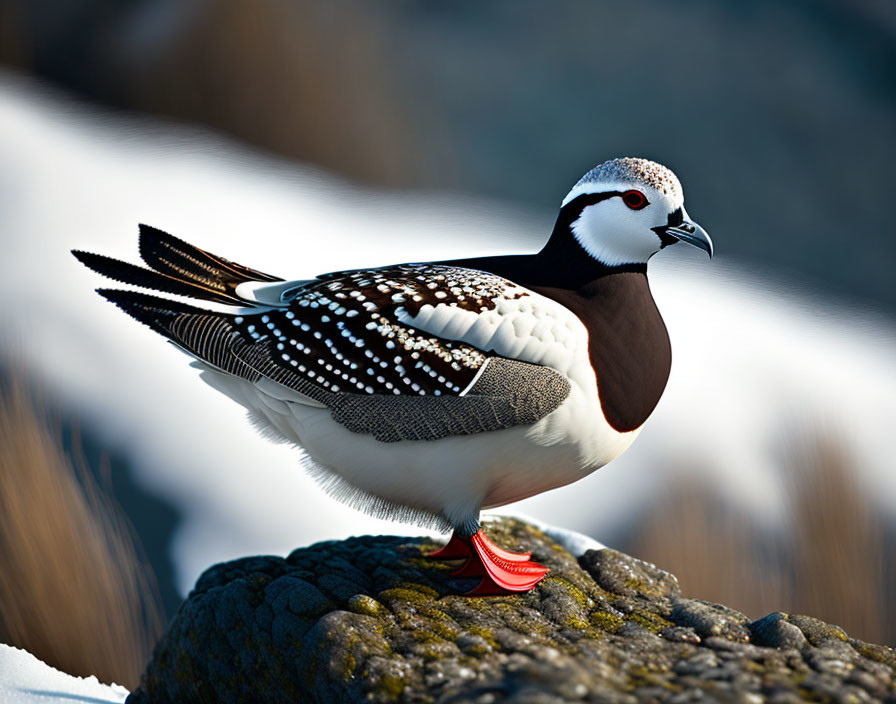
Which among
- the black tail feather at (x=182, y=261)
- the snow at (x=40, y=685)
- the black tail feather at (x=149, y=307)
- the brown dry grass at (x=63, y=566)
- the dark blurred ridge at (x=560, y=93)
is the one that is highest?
the dark blurred ridge at (x=560, y=93)

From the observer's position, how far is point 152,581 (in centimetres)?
394

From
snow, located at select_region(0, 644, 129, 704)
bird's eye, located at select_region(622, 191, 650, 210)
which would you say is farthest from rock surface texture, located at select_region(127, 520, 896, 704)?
bird's eye, located at select_region(622, 191, 650, 210)

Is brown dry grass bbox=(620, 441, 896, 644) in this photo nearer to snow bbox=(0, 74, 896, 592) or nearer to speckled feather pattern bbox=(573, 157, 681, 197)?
snow bbox=(0, 74, 896, 592)

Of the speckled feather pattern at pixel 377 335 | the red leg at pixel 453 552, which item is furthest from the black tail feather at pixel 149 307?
the red leg at pixel 453 552

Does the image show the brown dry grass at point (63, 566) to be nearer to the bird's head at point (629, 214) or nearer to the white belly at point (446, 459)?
the white belly at point (446, 459)

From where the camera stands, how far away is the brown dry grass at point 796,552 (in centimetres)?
429

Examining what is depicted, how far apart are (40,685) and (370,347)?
1.71m

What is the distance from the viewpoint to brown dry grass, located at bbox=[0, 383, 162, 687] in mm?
3490

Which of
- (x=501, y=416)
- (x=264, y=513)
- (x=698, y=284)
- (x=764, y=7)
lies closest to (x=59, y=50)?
(x=264, y=513)

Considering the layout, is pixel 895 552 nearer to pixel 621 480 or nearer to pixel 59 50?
pixel 621 480

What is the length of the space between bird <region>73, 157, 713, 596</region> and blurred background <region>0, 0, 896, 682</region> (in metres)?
1.09

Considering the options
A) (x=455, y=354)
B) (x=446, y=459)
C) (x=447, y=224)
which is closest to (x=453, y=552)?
(x=446, y=459)

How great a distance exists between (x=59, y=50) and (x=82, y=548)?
4894 millimetres

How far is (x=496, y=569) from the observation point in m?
2.66
